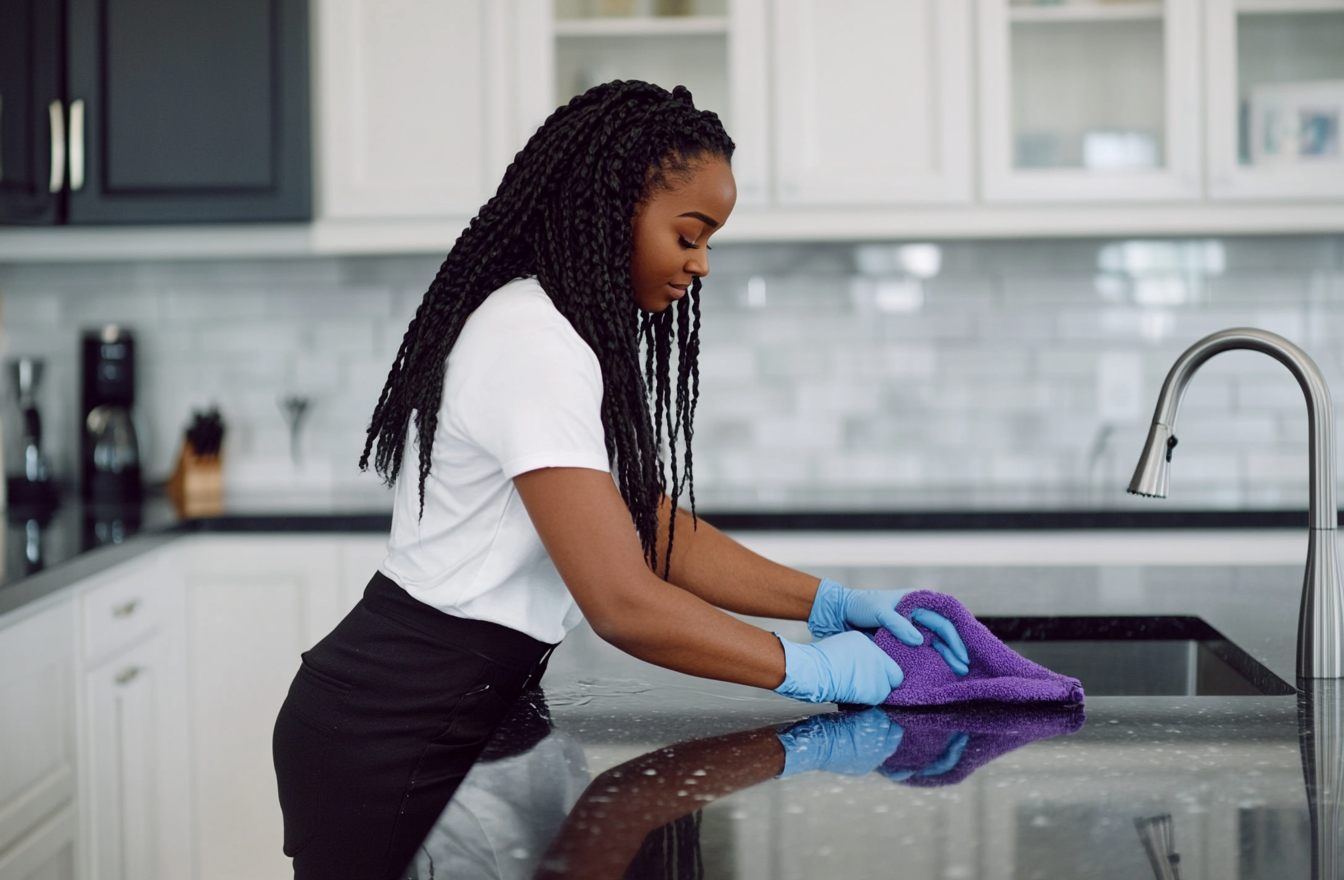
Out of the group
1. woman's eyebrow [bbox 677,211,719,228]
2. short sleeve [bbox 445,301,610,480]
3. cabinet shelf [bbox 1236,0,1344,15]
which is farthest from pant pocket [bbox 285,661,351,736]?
cabinet shelf [bbox 1236,0,1344,15]

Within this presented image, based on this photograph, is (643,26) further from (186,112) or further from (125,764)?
(125,764)

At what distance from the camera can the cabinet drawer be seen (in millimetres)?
2145

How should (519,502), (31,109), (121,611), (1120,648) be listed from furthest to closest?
(31,109) → (121,611) → (1120,648) → (519,502)

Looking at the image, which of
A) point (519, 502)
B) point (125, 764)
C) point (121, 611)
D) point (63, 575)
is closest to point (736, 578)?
point (519, 502)

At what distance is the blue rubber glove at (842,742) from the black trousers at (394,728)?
33 centimetres

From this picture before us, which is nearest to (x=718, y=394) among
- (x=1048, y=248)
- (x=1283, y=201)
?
(x=1048, y=248)

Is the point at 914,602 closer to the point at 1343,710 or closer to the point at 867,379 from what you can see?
the point at 1343,710

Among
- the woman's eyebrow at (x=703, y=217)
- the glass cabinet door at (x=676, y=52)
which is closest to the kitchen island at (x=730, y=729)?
the woman's eyebrow at (x=703, y=217)

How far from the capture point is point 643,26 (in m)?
2.73

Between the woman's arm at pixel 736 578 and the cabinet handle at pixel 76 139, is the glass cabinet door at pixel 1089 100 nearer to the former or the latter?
the woman's arm at pixel 736 578

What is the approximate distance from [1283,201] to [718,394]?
1316mm

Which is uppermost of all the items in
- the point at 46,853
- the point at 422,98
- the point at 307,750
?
the point at 422,98

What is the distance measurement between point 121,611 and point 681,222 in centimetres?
156

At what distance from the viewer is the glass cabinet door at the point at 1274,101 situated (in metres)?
2.61
